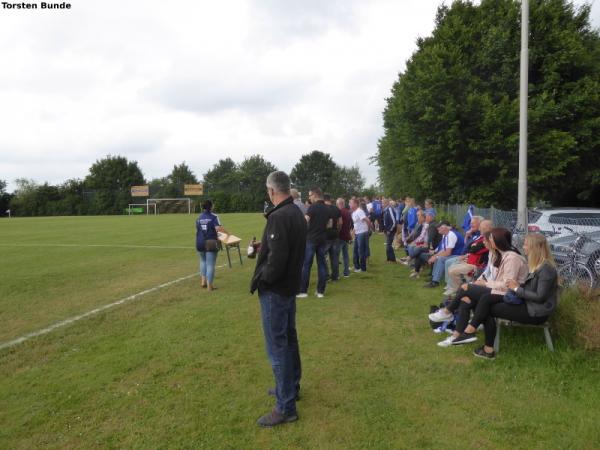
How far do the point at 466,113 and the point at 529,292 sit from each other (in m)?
14.7

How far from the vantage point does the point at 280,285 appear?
135 inches

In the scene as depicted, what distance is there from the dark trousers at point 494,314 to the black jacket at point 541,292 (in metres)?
0.08

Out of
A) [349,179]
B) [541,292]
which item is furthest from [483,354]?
[349,179]

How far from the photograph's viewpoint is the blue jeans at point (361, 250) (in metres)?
10.3

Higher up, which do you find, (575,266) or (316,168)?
(316,168)

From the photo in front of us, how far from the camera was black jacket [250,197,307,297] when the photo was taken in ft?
10.9

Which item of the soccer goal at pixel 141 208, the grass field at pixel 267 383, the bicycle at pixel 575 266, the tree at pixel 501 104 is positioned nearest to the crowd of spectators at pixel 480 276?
the grass field at pixel 267 383

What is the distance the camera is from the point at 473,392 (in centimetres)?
390

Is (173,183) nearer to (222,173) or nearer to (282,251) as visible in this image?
(222,173)

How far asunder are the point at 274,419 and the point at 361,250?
727 cm

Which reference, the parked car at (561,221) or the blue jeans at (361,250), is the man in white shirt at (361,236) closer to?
the blue jeans at (361,250)

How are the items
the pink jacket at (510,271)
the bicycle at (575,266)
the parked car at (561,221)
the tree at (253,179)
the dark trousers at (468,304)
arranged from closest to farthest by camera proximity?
1. the pink jacket at (510,271)
2. the dark trousers at (468,304)
3. the bicycle at (575,266)
4. the parked car at (561,221)
5. the tree at (253,179)

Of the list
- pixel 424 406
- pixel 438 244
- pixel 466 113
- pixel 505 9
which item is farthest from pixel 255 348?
pixel 505 9

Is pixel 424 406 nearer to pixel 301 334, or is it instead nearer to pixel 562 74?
pixel 301 334
